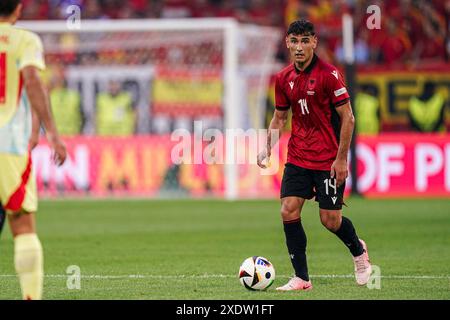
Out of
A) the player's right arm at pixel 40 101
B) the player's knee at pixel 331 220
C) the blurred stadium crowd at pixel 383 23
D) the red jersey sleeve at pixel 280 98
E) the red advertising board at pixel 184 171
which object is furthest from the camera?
the blurred stadium crowd at pixel 383 23

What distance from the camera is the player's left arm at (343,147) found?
28.8ft

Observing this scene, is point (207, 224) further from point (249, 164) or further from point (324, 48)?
point (324, 48)

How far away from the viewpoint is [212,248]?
12.8m

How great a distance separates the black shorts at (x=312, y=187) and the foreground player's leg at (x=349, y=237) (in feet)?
0.23

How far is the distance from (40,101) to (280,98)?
2.86 m

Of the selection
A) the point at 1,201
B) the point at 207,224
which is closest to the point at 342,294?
the point at 1,201

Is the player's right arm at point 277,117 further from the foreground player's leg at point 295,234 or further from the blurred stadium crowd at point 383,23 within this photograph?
the blurred stadium crowd at point 383,23

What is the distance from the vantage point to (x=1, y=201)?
696 centimetres

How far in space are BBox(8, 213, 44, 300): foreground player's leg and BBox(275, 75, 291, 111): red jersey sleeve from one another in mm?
2900

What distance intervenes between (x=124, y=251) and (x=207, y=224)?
12.3 feet

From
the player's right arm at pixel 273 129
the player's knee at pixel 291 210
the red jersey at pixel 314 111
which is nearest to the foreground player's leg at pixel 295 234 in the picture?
the player's knee at pixel 291 210

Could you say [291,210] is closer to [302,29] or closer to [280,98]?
[280,98]

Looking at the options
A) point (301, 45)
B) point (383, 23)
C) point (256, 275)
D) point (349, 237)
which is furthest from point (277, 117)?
point (383, 23)

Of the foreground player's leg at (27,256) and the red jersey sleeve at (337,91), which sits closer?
the foreground player's leg at (27,256)
